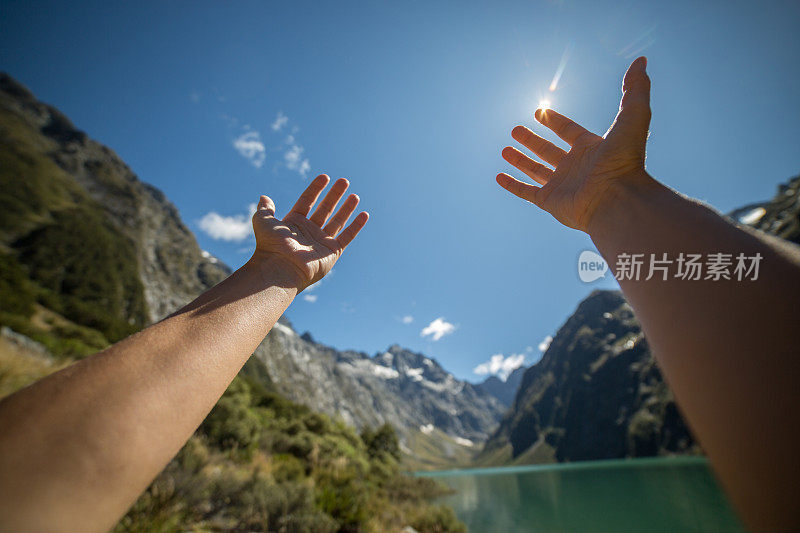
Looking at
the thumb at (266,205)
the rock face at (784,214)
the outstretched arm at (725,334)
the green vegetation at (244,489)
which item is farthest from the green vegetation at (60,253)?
the rock face at (784,214)

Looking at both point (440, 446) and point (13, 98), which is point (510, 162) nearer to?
point (13, 98)

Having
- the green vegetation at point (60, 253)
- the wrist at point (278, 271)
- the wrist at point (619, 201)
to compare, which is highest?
the wrist at point (619, 201)

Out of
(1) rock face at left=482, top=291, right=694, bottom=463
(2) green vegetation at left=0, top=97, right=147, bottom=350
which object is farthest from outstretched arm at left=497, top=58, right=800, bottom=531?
(1) rock face at left=482, top=291, right=694, bottom=463

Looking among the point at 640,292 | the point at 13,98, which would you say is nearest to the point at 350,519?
the point at 640,292

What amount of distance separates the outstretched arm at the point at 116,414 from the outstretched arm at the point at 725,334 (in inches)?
45.3

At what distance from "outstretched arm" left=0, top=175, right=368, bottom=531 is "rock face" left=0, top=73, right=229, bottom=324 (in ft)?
131

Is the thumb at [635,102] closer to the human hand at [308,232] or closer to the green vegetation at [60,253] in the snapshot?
the human hand at [308,232]

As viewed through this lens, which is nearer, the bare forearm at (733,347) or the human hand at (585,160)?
the bare forearm at (733,347)

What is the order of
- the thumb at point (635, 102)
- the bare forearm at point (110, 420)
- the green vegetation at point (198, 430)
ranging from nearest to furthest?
1. the bare forearm at point (110, 420)
2. the thumb at point (635, 102)
3. the green vegetation at point (198, 430)

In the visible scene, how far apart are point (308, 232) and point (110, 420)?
1.25 meters

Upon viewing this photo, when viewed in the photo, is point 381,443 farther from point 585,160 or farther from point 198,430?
point 585,160

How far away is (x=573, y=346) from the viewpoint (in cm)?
14488

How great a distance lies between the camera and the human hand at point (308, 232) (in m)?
1.44

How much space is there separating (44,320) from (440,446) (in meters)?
208
